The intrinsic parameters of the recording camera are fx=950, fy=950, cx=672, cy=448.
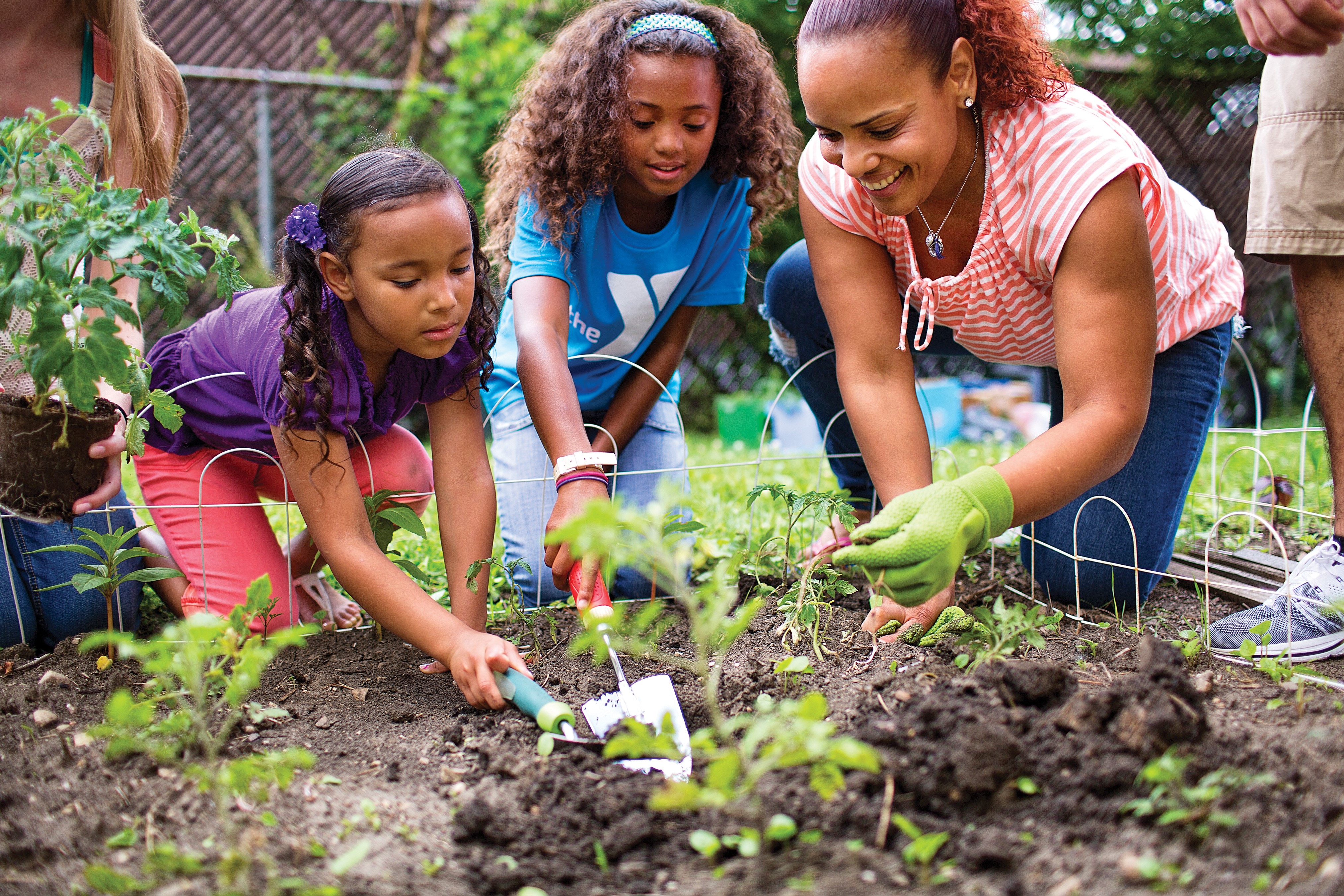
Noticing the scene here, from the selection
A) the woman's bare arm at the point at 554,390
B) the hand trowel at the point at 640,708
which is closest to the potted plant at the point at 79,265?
the woman's bare arm at the point at 554,390

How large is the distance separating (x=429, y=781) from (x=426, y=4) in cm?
537

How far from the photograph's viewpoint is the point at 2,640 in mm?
1982

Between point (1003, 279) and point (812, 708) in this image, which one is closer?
point (812, 708)

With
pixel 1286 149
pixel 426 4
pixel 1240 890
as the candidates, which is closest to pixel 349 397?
pixel 1240 890

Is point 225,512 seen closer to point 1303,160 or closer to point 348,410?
point 348,410

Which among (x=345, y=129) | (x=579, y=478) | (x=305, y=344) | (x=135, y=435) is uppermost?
(x=345, y=129)

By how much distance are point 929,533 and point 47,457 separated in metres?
1.56

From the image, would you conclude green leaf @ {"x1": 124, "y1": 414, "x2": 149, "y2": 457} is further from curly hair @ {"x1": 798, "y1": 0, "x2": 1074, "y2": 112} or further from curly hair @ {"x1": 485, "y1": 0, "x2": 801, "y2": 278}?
curly hair @ {"x1": 798, "y1": 0, "x2": 1074, "y2": 112}

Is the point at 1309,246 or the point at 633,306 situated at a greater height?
the point at 1309,246

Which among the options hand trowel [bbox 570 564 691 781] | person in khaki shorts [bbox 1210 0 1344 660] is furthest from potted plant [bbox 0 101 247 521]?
person in khaki shorts [bbox 1210 0 1344 660]

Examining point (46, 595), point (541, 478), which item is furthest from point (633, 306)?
point (46, 595)

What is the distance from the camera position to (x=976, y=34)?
172 cm

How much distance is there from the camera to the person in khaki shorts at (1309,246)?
1.76 m

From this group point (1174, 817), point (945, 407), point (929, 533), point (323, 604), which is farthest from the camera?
point (945, 407)
